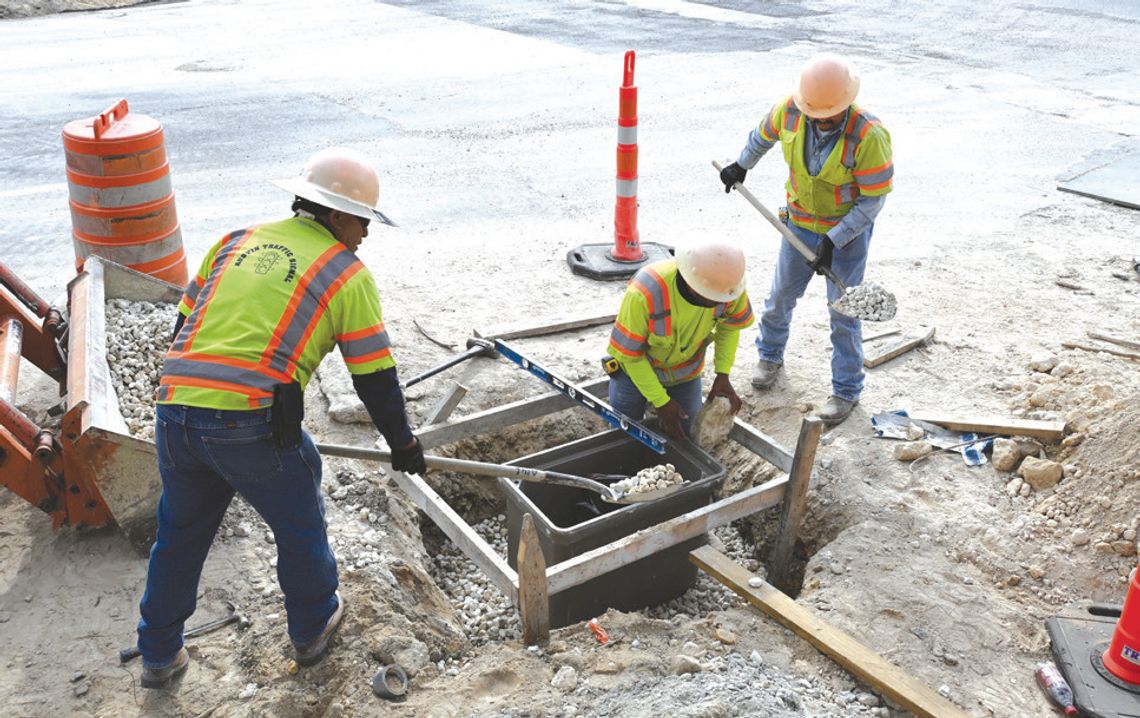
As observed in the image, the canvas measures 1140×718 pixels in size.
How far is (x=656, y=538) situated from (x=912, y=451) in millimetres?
1865

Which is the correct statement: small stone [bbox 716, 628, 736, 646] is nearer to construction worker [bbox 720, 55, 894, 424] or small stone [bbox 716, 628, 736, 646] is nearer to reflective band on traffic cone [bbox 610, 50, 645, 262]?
construction worker [bbox 720, 55, 894, 424]

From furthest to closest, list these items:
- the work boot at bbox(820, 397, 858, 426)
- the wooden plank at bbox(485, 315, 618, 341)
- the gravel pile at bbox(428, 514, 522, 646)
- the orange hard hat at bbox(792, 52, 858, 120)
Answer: the wooden plank at bbox(485, 315, 618, 341), the work boot at bbox(820, 397, 858, 426), the orange hard hat at bbox(792, 52, 858, 120), the gravel pile at bbox(428, 514, 522, 646)

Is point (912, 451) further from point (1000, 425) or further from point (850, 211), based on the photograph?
point (850, 211)

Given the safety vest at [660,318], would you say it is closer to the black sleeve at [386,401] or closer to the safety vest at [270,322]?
the black sleeve at [386,401]

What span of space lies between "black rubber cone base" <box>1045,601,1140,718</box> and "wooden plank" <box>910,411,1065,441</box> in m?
1.24

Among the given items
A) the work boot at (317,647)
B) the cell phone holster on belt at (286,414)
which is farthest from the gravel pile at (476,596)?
the cell phone holster on belt at (286,414)

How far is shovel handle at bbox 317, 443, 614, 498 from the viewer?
431cm

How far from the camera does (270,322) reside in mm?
3688

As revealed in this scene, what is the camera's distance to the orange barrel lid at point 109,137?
20.2ft

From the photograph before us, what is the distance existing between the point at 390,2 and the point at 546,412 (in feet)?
50.6

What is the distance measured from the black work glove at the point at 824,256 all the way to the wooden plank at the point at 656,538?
4.46ft

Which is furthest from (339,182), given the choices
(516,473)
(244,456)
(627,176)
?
(627,176)

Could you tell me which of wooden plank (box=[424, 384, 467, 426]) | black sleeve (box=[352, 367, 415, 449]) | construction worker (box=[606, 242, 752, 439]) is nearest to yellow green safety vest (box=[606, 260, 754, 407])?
construction worker (box=[606, 242, 752, 439])

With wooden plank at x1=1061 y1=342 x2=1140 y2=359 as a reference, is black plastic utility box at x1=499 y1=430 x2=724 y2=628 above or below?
below
